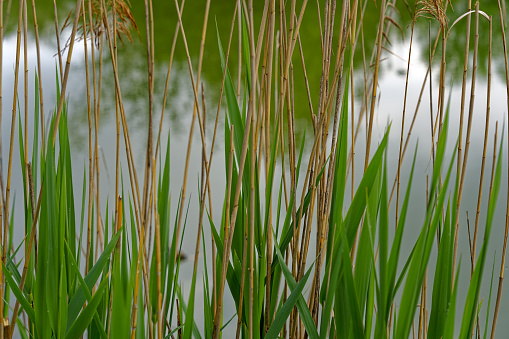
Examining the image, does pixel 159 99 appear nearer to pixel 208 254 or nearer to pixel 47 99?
pixel 47 99

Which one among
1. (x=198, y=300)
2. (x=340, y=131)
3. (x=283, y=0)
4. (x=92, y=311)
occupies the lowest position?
(x=198, y=300)

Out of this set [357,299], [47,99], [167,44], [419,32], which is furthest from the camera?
[419,32]

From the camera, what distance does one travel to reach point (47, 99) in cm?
369

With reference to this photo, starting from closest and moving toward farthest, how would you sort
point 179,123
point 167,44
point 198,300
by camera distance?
point 198,300
point 179,123
point 167,44

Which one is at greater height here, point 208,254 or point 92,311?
point 92,311

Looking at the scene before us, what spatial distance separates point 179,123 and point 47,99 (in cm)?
103

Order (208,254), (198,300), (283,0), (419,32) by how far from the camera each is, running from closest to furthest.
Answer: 1. (283,0)
2. (198,300)
3. (208,254)
4. (419,32)

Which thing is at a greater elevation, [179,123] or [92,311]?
[179,123]

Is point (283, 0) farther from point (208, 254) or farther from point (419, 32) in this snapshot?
point (419, 32)

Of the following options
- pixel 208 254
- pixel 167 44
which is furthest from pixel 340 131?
pixel 167 44

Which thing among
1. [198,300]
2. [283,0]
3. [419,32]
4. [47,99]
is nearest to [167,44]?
[47,99]

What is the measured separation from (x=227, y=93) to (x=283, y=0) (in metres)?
0.15

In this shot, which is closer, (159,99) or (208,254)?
(208,254)

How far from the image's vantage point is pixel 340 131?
0.64m
